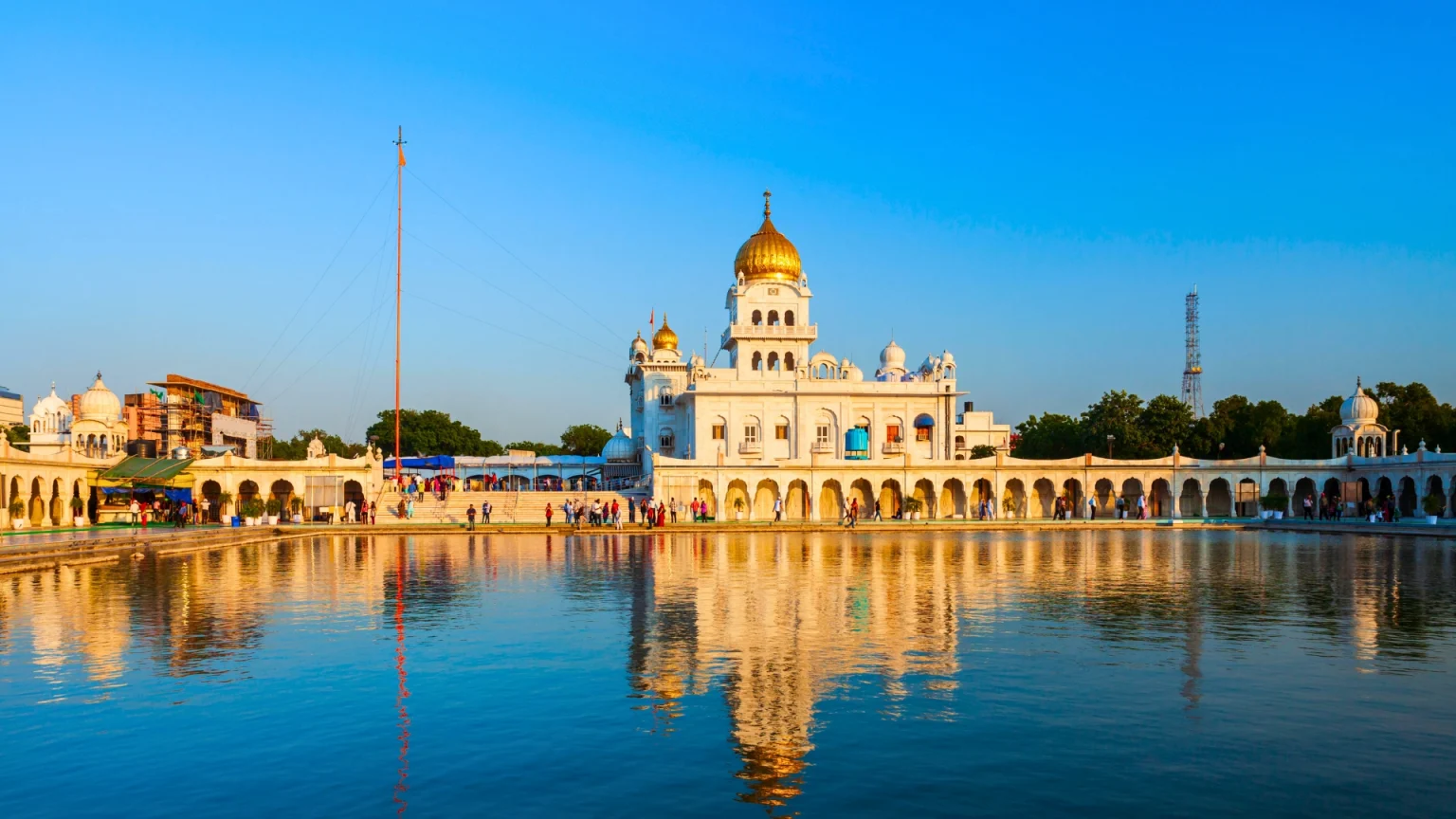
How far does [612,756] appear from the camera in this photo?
10320 millimetres

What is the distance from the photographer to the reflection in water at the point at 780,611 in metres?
12.9

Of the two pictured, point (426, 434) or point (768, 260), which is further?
point (426, 434)

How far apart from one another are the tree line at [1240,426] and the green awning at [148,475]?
52.7m

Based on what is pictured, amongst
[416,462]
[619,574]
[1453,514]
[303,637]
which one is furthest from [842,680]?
[416,462]

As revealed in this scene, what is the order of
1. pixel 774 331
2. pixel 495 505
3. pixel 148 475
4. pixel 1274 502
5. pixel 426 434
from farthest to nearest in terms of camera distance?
1. pixel 426 434
2. pixel 774 331
3. pixel 1274 502
4. pixel 495 505
5. pixel 148 475

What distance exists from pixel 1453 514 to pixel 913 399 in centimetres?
2799

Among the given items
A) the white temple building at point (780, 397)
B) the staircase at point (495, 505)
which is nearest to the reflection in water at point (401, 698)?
the staircase at point (495, 505)

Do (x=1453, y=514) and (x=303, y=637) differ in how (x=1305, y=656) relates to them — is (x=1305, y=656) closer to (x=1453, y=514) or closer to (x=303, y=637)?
(x=303, y=637)

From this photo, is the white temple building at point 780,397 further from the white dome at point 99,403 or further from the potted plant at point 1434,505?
the white dome at point 99,403

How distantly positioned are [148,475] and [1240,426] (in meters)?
64.5

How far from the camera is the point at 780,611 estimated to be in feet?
63.8

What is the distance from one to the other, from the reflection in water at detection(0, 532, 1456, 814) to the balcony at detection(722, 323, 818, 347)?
119ft

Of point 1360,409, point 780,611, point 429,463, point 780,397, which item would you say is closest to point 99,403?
point 429,463

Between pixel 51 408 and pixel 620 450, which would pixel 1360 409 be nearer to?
pixel 620 450
